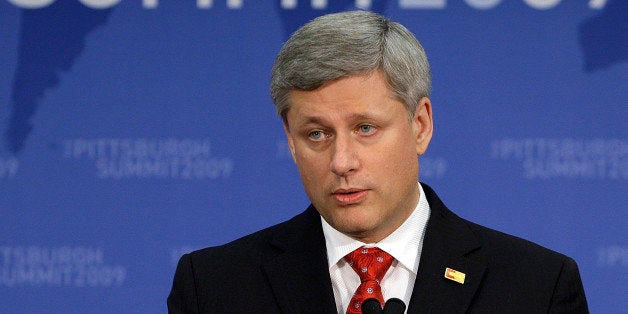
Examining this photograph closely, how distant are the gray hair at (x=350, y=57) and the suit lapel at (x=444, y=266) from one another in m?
0.25

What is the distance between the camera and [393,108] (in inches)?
81.3

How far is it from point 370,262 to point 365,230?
85 millimetres

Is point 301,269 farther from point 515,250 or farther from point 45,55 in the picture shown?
point 45,55

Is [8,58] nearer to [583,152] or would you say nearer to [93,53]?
[93,53]

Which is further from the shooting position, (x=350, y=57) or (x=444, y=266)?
(x=444, y=266)

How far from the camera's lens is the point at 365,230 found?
2.06 meters

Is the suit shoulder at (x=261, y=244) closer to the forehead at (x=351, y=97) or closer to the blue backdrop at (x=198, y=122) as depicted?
the forehead at (x=351, y=97)

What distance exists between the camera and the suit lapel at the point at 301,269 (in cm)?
211

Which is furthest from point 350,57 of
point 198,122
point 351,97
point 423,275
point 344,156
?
point 198,122

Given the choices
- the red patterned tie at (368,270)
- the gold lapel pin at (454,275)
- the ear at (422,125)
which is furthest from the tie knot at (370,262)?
the ear at (422,125)

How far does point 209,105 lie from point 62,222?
616mm

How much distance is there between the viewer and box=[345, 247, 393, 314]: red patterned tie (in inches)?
80.0

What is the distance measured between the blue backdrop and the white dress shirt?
4.21 ft

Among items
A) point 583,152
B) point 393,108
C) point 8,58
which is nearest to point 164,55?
point 8,58
